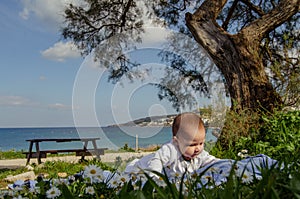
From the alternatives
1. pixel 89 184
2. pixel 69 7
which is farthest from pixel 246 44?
pixel 89 184

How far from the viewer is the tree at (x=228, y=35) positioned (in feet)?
16.2

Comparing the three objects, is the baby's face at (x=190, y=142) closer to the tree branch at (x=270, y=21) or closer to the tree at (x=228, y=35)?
the tree at (x=228, y=35)

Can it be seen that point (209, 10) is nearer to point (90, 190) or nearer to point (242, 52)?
point (242, 52)

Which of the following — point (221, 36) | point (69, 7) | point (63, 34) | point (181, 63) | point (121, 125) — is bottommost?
point (121, 125)

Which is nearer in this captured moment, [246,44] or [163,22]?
[246,44]

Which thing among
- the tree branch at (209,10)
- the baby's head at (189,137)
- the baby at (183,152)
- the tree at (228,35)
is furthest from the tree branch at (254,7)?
the baby at (183,152)

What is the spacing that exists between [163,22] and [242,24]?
152cm

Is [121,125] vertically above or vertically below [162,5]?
below

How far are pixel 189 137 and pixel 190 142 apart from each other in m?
0.07

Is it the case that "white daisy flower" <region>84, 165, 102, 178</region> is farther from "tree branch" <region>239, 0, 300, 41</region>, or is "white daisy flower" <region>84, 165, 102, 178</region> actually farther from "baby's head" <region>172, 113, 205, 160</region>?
"tree branch" <region>239, 0, 300, 41</region>

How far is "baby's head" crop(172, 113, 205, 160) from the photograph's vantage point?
264 centimetres

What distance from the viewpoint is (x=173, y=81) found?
4.55 meters

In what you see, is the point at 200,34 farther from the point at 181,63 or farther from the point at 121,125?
the point at 121,125

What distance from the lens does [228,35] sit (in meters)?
5.33
